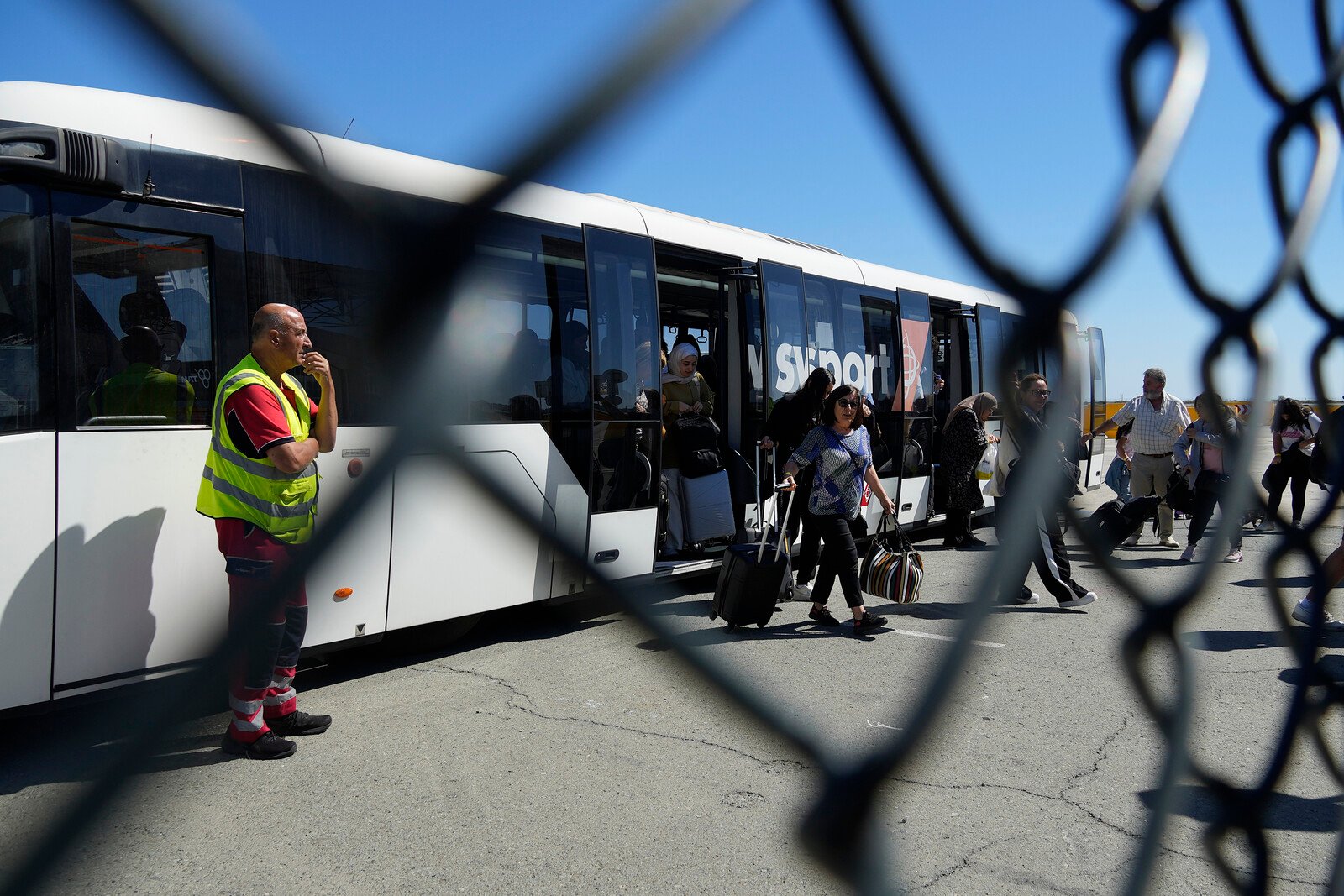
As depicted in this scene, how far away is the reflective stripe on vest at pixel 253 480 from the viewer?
3.94m

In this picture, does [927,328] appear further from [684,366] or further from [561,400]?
[561,400]

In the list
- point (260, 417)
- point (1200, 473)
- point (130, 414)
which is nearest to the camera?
point (260, 417)

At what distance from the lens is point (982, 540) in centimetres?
1175

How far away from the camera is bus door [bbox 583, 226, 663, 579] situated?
669 cm

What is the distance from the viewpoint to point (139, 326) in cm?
454

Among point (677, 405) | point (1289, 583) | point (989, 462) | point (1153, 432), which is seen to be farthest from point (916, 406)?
point (677, 405)

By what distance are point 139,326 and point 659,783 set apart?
118 inches

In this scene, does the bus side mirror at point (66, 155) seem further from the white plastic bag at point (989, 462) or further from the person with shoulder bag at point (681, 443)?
the white plastic bag at point (989, 462)

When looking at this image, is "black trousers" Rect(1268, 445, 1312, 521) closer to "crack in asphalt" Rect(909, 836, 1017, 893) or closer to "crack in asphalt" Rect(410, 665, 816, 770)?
"crack in asphalt" Rect(410, 665, 816, 770)

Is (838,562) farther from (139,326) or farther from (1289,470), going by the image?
(1289,470)

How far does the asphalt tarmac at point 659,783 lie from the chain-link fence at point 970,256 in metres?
0.39

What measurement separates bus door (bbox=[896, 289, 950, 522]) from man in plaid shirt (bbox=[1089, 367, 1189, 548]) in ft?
6.71

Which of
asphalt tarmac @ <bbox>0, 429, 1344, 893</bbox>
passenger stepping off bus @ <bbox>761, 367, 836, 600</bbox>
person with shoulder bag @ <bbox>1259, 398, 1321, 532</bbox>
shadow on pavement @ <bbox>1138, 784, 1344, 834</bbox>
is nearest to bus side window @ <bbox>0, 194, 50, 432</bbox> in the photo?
asphalt tarmac @ <bbox>0, 429, 1344, 893</bbox>

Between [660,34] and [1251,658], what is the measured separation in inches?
260
